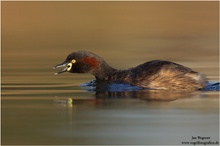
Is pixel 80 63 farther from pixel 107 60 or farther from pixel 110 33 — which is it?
pixel 110 33

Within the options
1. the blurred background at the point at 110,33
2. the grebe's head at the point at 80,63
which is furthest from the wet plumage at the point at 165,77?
the blurred background at the point at 110,33

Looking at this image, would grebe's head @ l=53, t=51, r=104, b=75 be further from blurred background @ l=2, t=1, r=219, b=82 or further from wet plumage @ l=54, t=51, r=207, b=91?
blurred background @ l=2, t=1, r=219, b=82

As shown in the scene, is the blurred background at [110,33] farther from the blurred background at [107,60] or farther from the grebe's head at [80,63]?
the grebe's head at [80,63]

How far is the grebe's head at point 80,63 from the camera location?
1420 cm

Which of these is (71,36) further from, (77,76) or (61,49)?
(77,76)

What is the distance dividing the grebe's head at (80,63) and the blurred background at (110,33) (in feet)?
4.39

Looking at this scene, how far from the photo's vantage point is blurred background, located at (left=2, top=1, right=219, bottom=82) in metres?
18.2

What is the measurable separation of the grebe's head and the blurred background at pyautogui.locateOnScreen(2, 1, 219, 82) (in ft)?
4.39

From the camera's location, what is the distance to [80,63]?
14.3m

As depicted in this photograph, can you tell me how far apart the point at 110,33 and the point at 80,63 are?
11.7m

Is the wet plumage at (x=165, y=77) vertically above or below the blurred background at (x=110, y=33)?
below

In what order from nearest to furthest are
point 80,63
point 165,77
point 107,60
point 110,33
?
point 165,77, point 80,63, point 107,60, point 110,33

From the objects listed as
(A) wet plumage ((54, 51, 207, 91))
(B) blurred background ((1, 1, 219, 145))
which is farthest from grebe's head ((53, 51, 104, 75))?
(A) wet plumage ((54, 51, 207, 91))

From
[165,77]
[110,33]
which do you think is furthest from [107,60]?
[110,33]
